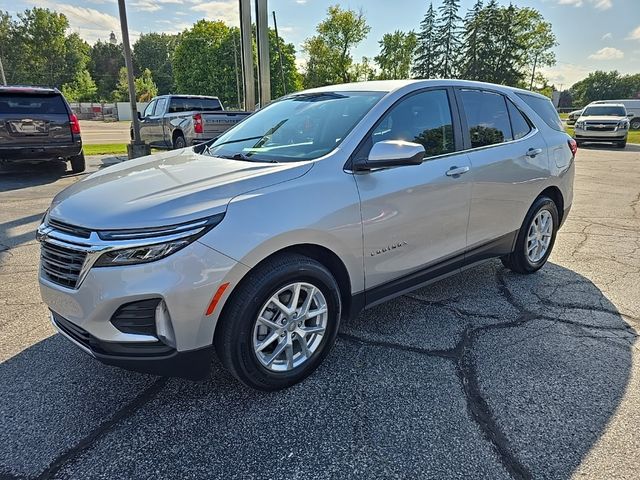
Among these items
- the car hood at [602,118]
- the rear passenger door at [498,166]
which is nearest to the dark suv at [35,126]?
the rear passenger door at [498,166]

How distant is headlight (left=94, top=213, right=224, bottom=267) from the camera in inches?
82.6

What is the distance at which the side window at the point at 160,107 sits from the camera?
44.6 feet

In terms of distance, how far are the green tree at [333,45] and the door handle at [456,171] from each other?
55.4 m

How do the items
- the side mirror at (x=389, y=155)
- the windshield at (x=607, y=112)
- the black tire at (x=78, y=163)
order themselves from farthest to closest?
the windshield at (x=607, y=112) → the black tire at (x=78, y=163) → the side mirror at (x=389, y=155)

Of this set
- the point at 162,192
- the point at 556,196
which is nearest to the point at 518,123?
the point at 556,196

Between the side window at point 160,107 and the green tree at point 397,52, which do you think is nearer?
the side window at point 160,107

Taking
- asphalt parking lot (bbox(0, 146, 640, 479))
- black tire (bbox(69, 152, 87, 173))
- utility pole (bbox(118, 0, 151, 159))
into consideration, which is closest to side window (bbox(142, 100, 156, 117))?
utility pole (bbox(118, 0, 151, 159))

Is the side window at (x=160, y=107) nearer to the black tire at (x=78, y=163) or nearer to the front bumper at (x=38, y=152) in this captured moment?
the black tire at (x=78, y=163)

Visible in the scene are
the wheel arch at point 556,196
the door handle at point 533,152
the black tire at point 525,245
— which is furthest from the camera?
the wheel arch at point 556,196

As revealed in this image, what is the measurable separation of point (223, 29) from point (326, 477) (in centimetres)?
6765

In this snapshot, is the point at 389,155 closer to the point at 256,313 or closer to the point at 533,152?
the point at 256,313

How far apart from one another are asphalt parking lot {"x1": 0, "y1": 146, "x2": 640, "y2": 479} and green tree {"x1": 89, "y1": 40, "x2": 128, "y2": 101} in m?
102

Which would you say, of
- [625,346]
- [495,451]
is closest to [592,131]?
[625,346]

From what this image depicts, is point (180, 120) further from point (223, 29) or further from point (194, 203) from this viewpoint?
point (223, 29)
